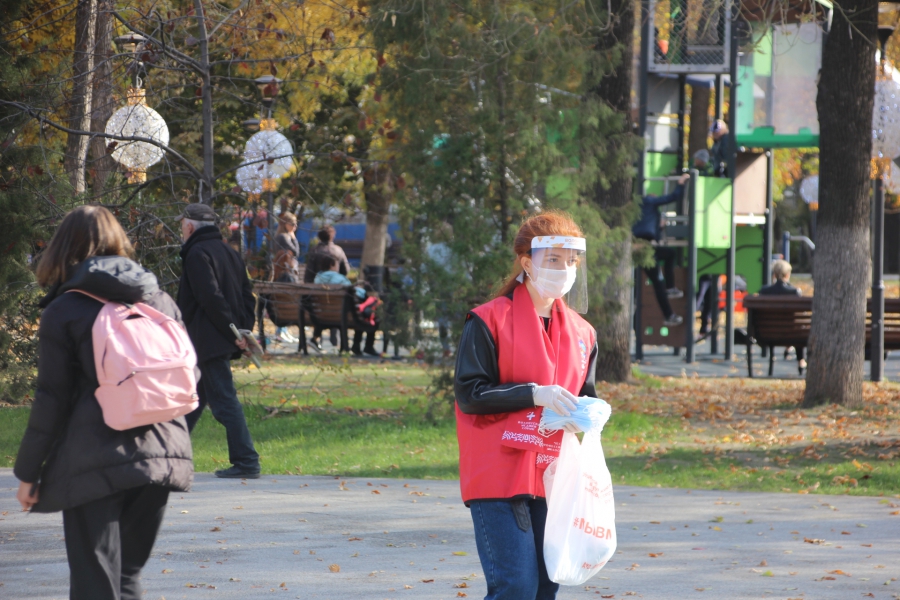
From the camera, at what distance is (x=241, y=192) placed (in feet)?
32.4

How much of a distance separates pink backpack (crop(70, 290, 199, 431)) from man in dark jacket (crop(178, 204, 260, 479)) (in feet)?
12.6

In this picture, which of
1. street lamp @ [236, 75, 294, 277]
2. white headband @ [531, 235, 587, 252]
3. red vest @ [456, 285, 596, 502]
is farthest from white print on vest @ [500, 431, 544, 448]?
street lamp @ [236, 75, 294, 277]

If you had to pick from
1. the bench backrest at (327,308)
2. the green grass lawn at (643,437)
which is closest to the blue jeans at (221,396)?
the green grass lawn at (643,437)

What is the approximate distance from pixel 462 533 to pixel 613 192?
24.6ft

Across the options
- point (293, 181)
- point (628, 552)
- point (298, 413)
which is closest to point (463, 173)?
point (293, 181)

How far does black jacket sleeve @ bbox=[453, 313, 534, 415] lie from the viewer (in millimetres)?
3521

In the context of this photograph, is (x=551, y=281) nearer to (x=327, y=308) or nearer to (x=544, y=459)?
(x=544, y=459)

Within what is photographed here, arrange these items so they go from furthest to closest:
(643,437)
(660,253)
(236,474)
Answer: (660,253), (643,437), (236,474)

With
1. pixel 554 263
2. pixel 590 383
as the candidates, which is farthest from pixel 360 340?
pixel 554 263

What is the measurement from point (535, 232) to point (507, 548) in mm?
1083

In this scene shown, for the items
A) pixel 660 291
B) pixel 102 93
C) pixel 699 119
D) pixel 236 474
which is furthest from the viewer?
pixel 699 119

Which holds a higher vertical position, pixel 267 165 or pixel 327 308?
pixel 267 165

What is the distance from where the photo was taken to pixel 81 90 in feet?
34.7

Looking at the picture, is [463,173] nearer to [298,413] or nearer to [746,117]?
[298,413]
